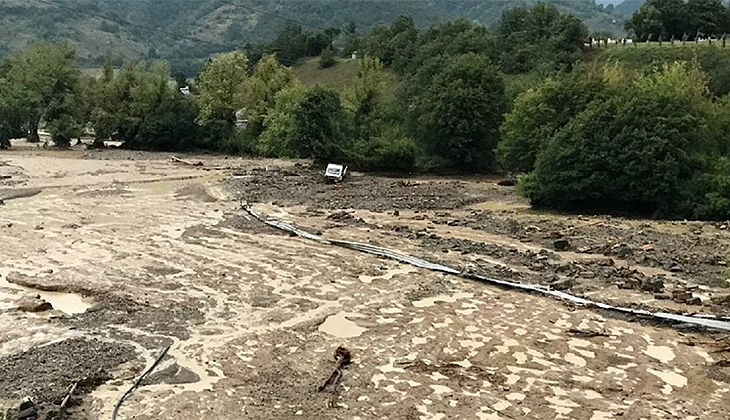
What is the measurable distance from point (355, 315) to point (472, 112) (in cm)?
2993

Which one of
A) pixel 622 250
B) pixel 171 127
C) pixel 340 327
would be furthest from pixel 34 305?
pixel 171 127

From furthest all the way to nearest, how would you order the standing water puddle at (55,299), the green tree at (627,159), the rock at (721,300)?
1. the green tree at (627,159)
2. the rock at (721,300)
3. the standing water puddle at (55,299)

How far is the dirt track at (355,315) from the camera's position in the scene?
1105 cm

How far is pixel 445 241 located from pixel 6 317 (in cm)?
1268


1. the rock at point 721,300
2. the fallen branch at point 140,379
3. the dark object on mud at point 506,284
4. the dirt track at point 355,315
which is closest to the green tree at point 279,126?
the dirt track at point 355,315

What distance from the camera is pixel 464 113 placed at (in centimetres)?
4353

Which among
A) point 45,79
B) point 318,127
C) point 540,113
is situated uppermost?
point 540,113

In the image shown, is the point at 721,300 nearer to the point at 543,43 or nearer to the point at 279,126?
the point at 279,126

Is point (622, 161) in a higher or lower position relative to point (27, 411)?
higher

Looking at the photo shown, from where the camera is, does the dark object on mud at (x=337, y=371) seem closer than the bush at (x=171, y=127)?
Yes

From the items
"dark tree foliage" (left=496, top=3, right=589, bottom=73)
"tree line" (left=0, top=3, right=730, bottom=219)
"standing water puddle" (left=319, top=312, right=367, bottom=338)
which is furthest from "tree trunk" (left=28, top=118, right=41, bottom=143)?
"standing water puddle" (left=319, top=312, right=367, bottom=338)

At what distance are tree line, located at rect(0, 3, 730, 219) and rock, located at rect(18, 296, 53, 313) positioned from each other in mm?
21061

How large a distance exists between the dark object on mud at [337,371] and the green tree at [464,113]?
104 feet

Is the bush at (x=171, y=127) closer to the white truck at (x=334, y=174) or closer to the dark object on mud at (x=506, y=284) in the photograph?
the white truck at (x=334, y=174)
